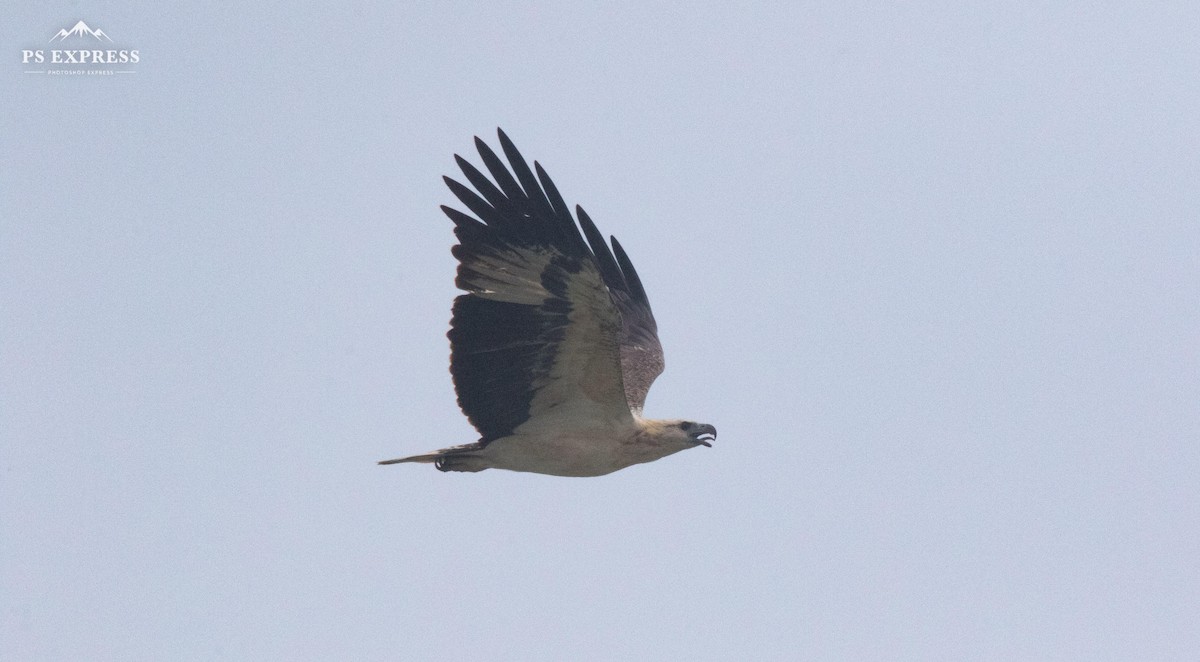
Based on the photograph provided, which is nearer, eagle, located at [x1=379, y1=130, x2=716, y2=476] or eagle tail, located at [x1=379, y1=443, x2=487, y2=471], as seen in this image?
eagle, located at [x1=379, y1=130, x2=716, y2=476]

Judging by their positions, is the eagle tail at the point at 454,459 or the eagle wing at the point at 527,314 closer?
the eagle wing at the point at 527,314

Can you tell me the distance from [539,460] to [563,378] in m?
0.71

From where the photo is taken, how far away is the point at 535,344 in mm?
11477

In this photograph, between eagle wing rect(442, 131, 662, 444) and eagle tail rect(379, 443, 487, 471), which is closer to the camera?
eagle wing rect(442, 131, 662, 444)

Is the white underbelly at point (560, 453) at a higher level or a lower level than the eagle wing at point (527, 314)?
lower

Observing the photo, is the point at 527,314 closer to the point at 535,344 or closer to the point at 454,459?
the point at 535,344

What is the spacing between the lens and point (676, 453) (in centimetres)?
1207

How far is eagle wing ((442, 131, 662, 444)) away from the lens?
11.3 metres

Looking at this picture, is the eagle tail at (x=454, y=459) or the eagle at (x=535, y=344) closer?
the eagle at (x=535, y=344)

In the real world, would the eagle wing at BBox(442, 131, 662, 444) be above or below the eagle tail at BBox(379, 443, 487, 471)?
above

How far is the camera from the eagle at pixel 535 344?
11.3m

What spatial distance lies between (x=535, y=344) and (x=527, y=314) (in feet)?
0.78

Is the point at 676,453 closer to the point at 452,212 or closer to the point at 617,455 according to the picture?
the point at 617,455

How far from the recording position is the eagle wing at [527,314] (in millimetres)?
11258
